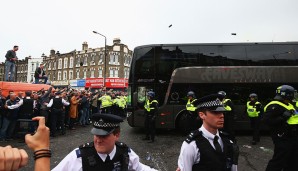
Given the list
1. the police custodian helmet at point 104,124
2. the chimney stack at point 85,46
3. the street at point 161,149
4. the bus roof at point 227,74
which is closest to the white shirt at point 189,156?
the police custodian helmet at point 104,124

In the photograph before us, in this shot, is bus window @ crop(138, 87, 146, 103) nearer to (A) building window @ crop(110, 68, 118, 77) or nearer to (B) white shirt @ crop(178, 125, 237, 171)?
(B) white shirt @ crop(178, 125, 237, 171)

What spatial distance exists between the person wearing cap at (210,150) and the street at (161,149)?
358 cm

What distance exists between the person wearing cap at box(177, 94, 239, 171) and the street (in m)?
3.58

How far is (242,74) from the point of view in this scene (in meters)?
10.3

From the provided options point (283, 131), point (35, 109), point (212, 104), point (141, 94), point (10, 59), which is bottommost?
point (35, 109)

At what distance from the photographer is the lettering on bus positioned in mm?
10266

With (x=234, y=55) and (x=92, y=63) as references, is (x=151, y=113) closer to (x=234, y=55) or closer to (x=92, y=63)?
(x=234, y=55)

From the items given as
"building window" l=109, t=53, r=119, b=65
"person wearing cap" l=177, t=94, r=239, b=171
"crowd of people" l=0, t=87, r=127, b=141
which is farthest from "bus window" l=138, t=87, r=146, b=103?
"building window" l=109, t=53, r=119, b=65

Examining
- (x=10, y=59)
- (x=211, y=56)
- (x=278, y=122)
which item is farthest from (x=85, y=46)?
(x=278, y=122)

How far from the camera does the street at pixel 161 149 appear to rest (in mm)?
6277

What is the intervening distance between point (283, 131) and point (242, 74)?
6.22 meters

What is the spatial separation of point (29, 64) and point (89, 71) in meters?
19.6

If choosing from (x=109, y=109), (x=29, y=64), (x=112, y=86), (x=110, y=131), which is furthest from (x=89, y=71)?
(x=110, y=131)

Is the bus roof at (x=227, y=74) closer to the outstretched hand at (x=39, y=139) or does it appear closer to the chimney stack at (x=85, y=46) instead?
the outstretched hand at (x=39, y=139)
